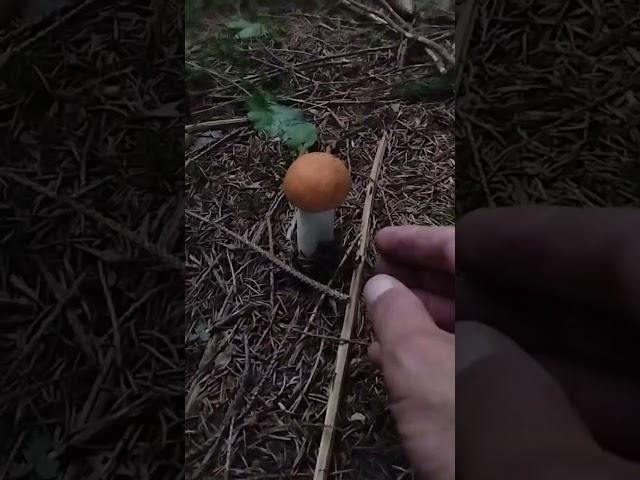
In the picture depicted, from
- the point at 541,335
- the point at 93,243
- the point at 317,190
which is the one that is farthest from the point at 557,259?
the point at 93,243

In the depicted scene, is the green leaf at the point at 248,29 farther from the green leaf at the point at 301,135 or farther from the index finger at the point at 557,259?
the index finger at the point at 557,259

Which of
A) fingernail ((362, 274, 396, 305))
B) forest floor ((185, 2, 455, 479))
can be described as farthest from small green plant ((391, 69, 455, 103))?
fingernail ((362, 274, 396, 305))

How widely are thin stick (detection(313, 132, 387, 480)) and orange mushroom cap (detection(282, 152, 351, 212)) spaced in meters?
0.02

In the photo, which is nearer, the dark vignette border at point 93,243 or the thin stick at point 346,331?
the thin stick at point 346,331

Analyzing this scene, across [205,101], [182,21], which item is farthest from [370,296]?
[182,21]

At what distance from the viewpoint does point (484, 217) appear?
0.37 metres

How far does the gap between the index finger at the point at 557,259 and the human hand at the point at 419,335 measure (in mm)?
36

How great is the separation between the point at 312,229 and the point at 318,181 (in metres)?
0.03

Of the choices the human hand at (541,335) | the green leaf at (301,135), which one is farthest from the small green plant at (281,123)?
the human hand at (541,335)

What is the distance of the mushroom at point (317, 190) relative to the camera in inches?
16.6

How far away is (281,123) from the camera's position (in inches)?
16.9

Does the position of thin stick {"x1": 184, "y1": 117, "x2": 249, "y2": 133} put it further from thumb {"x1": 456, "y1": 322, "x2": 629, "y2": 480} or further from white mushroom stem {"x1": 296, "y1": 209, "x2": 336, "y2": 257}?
thumb {"x1": 456, "y1": 322, "x2": 629, "y2": 480}

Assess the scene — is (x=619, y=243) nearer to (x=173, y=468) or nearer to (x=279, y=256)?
(x=279, y=256)

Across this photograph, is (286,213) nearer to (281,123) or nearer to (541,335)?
(281,123)
